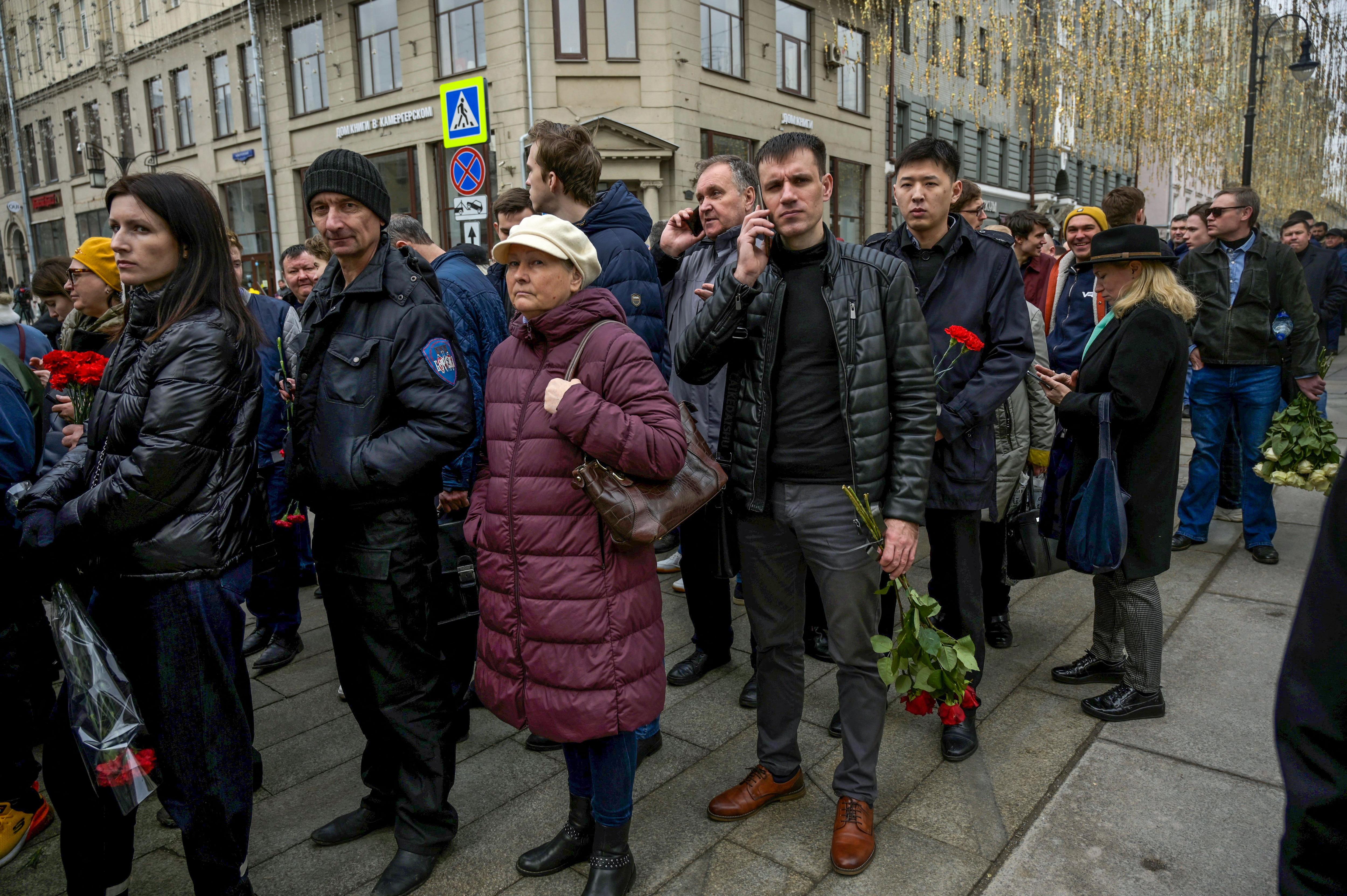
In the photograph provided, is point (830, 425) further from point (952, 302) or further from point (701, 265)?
point (701, 265)

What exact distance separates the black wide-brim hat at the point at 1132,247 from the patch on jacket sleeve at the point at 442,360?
2.63 meters

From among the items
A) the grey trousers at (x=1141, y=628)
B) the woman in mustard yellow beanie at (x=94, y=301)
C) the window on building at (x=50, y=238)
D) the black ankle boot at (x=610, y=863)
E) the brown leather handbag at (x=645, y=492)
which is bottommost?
the black ankle boot at (x=610, y=863)

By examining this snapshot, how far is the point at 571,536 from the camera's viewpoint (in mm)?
2389

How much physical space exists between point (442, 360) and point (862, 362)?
1.29m

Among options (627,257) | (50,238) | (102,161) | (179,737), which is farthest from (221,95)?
(179,737)

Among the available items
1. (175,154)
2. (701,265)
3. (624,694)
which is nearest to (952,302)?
(701,265)

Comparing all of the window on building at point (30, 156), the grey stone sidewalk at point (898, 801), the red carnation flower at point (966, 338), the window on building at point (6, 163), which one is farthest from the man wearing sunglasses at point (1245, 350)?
the window on building at point (6, 163)

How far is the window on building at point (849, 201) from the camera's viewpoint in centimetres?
2212

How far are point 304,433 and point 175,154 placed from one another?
26.4 m

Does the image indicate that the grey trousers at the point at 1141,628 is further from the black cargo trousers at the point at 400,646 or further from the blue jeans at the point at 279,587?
the blue jeans at the point at 279,587

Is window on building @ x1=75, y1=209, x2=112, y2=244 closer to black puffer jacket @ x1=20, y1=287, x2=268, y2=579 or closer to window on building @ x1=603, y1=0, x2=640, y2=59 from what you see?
window on building @ x1=603, y1=0, x2=640, y2=59

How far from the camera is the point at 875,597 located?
9.26ft

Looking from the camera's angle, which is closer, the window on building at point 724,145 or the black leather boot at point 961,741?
the black leather boot at point 961,741

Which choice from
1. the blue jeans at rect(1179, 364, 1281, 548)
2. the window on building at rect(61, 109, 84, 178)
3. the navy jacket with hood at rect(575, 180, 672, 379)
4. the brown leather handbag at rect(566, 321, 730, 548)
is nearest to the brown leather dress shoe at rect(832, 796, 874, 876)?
the brown leather handbag at rect(566, 321, 730, 548)
